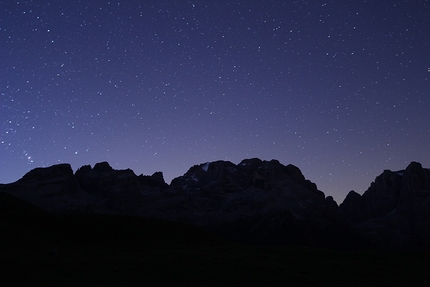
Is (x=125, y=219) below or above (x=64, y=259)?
above

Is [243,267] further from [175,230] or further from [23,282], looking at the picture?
[175,230]

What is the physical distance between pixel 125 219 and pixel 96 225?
6.13 meters

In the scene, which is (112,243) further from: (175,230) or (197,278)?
(197,278)

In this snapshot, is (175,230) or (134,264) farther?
(175,230)

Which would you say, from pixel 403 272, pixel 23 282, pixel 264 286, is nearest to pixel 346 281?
pixel 264 286

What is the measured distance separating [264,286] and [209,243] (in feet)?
86.5

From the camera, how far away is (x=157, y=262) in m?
34.4

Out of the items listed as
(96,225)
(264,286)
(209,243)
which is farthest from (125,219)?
(264,286)

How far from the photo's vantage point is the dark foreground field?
29266 millimetres

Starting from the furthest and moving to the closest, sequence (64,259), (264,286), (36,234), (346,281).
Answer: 1. (36,234)
2. (64,259)
3. (346,281)
4. (264,286)

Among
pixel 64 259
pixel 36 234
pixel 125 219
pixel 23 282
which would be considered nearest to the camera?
pixel 23 282

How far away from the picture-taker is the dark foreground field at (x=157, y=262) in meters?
29.3

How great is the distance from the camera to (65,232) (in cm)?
5156

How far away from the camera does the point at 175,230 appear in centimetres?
5809
